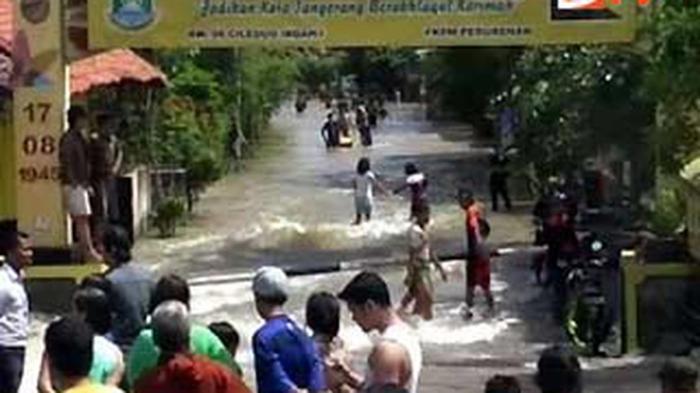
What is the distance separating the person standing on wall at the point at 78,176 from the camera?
18469 mm

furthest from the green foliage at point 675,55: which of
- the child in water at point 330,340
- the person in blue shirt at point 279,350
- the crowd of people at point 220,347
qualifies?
the person in blue shirt at point 279,350

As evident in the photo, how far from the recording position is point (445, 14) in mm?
18734

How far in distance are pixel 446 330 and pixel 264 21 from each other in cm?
382

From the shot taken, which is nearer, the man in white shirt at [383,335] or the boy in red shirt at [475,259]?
the man in white shirt at [383,335]

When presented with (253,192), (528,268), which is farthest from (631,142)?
(253,192)

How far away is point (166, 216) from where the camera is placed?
30016mm

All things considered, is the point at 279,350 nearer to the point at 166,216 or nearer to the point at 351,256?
the point at 351,256

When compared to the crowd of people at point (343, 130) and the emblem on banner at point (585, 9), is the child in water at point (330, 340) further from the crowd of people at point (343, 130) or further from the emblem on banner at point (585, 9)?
the crowd of people at point (343, 130)

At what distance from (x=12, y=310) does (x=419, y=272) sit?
8.41 m

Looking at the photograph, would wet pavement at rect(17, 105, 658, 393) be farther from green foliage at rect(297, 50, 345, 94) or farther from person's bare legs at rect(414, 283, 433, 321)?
green foliage at rect(297, 50, 345, 94)

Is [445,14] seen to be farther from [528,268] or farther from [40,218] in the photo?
[528,268]

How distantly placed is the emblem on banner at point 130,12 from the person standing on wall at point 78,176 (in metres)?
0.95

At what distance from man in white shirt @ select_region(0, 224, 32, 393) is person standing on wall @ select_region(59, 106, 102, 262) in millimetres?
6640

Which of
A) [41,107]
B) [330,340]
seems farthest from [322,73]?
[330,340]
